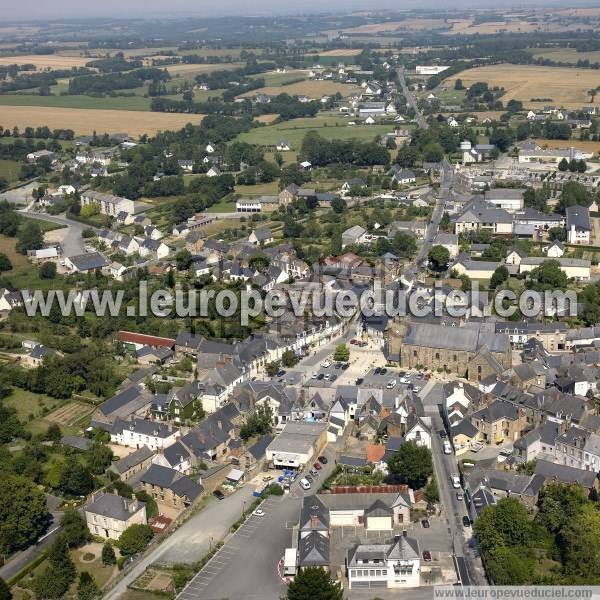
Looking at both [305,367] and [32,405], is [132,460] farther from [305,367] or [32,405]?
[305,367]

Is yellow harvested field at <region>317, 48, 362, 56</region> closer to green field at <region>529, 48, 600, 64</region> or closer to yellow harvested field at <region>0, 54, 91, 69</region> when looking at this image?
green field at <region>529, 48, 600, 64</region>

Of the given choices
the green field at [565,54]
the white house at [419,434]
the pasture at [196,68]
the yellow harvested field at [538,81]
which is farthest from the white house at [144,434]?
the green field at [565,54]

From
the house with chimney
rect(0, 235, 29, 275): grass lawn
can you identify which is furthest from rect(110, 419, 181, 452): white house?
rect(0, 235, 29, 275): grass lawn

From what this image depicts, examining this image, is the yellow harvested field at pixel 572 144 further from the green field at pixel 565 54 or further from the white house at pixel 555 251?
the green field at pixel 565 54

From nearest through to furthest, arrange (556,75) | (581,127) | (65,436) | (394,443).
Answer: (394,443) < (65,436) < (581,127) < (556,75)

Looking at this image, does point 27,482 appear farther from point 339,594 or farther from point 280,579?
point 339,594

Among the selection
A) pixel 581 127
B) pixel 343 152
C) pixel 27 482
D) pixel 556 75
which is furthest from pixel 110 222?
pixel 556 75
